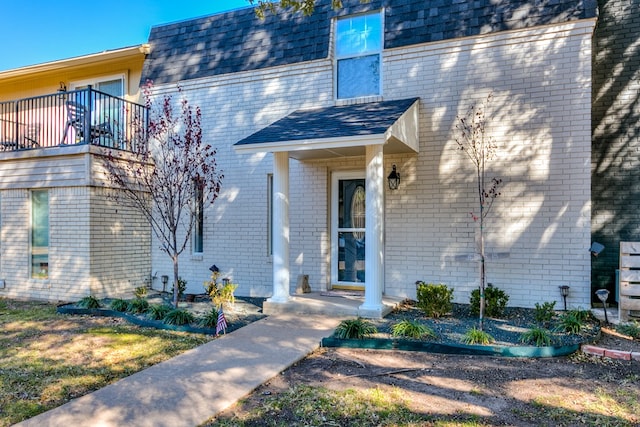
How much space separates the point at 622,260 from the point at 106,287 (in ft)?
31.3

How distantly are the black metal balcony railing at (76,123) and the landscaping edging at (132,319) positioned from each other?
10.9 ft

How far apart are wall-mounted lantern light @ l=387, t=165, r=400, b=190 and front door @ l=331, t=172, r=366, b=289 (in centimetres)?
59

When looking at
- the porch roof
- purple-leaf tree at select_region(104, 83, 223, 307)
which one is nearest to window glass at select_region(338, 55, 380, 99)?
the porch roof

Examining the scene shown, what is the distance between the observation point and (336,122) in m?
7.52

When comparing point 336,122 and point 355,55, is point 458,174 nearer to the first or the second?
point 336,122

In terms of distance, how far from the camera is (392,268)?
8.47m

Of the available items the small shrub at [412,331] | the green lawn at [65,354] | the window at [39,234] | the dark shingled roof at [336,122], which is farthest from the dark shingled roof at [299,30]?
the green lawn at [65,354]

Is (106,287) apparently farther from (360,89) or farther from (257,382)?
(360,89)

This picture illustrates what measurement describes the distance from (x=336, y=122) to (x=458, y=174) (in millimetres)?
2495

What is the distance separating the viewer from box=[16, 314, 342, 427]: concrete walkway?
144 inches

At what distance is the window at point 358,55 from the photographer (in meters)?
8.87

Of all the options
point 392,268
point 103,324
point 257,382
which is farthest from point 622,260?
point 103,324

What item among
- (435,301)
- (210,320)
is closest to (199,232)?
(210,320)

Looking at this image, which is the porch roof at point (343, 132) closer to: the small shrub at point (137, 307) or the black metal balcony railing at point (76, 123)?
the small shrub at point (137, 307)
